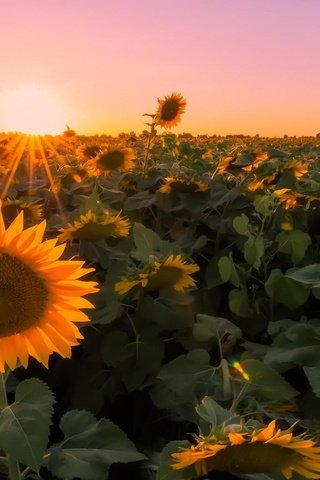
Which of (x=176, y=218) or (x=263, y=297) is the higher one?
(x=176, y=218)

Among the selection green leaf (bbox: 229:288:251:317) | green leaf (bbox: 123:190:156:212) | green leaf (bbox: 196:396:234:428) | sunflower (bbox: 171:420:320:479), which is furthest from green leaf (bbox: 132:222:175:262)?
green leaf (bbox: 123:190:156:212)

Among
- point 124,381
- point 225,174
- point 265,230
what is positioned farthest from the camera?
point 225,174

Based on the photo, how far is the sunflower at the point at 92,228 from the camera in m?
2.43

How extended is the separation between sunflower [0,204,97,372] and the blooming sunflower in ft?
2.00

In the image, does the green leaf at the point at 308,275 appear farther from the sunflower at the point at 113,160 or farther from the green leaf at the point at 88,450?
the sunflower at the point at 113,160

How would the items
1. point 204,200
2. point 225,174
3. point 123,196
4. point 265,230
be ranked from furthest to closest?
1. point 225,174
2. point 123,196
3. point 204,200
4. point 265,230

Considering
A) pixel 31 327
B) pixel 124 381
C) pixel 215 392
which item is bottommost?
A: pixel 124 381

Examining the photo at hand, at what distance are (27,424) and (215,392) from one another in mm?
565

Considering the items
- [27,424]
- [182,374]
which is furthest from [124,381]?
[27,424]

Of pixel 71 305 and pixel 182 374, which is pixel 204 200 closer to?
pixel 182 374

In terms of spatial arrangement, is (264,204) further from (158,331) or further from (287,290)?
(158,331)

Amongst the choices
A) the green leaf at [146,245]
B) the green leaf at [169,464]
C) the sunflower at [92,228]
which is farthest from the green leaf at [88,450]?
the sunflower at [92,228]

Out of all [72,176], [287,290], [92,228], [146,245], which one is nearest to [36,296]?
[146,245]

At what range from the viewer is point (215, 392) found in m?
1.69
